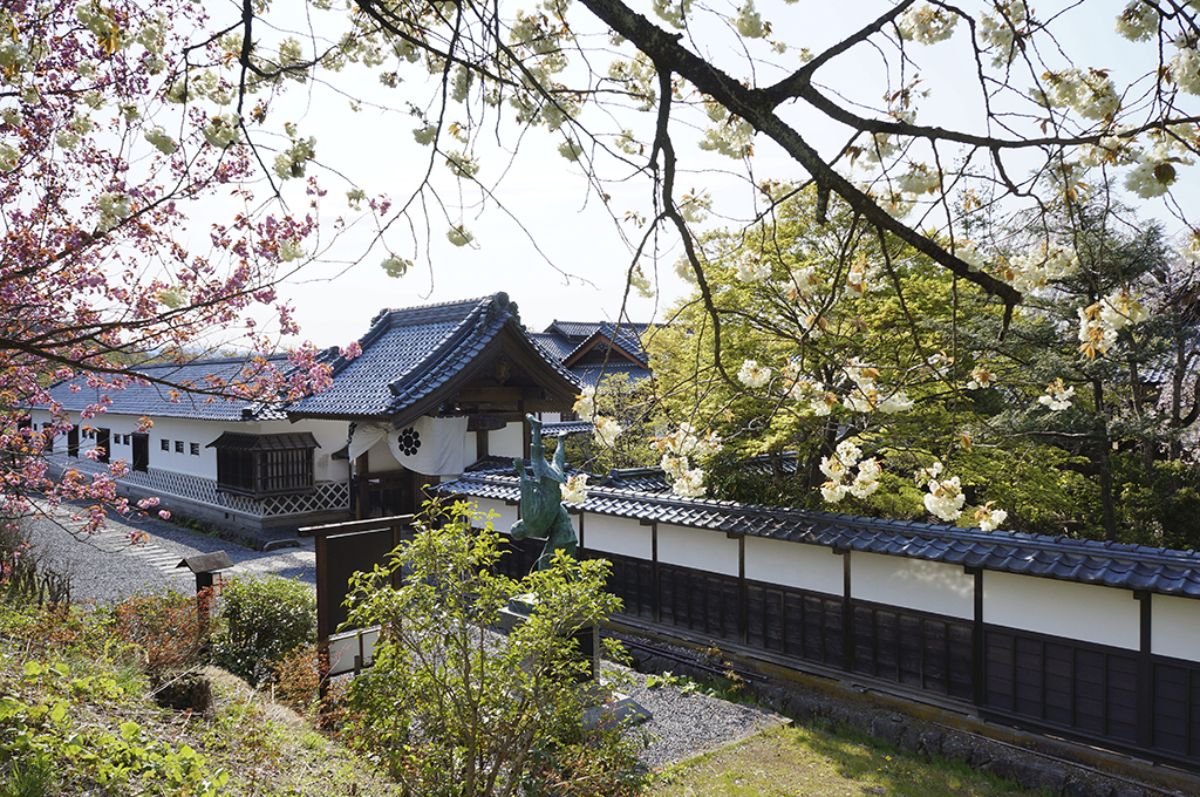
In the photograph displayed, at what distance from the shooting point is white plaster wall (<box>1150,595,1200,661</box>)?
6.41m

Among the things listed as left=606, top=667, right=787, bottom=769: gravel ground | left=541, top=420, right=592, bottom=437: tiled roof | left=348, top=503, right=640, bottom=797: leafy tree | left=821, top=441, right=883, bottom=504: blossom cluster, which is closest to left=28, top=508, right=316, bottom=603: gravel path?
left=541, top=420, right=592, bottom=437: tiled roof

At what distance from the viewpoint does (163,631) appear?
25.1ft

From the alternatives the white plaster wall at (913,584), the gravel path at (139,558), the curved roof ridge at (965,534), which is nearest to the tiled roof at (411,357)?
the gravel path at (139,558)

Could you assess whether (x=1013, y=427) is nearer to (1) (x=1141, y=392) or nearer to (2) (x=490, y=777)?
(1) (x=1141, y=392)

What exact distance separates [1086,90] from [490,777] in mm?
4704

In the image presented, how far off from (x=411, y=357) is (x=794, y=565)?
1119cm

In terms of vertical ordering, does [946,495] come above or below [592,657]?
above

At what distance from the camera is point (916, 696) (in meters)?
8.08

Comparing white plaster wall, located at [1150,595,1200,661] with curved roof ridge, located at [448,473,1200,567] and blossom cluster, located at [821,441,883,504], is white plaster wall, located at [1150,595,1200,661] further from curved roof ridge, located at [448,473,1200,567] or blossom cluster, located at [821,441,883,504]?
blossom cluster, located at [821,441,883,504]

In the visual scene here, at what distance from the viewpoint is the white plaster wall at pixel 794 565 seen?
890 cm

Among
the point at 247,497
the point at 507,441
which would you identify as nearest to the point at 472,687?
the point at 507,441

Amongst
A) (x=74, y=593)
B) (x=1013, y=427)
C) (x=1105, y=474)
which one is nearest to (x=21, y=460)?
(x=74, y=593)

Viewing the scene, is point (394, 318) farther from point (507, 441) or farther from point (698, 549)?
point (698, 549)

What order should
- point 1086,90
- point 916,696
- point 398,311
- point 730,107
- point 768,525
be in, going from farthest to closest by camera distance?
1. point 398,311
2. point 768,525
3. point 916,696
4. point 1086,90
5. point 730,107
